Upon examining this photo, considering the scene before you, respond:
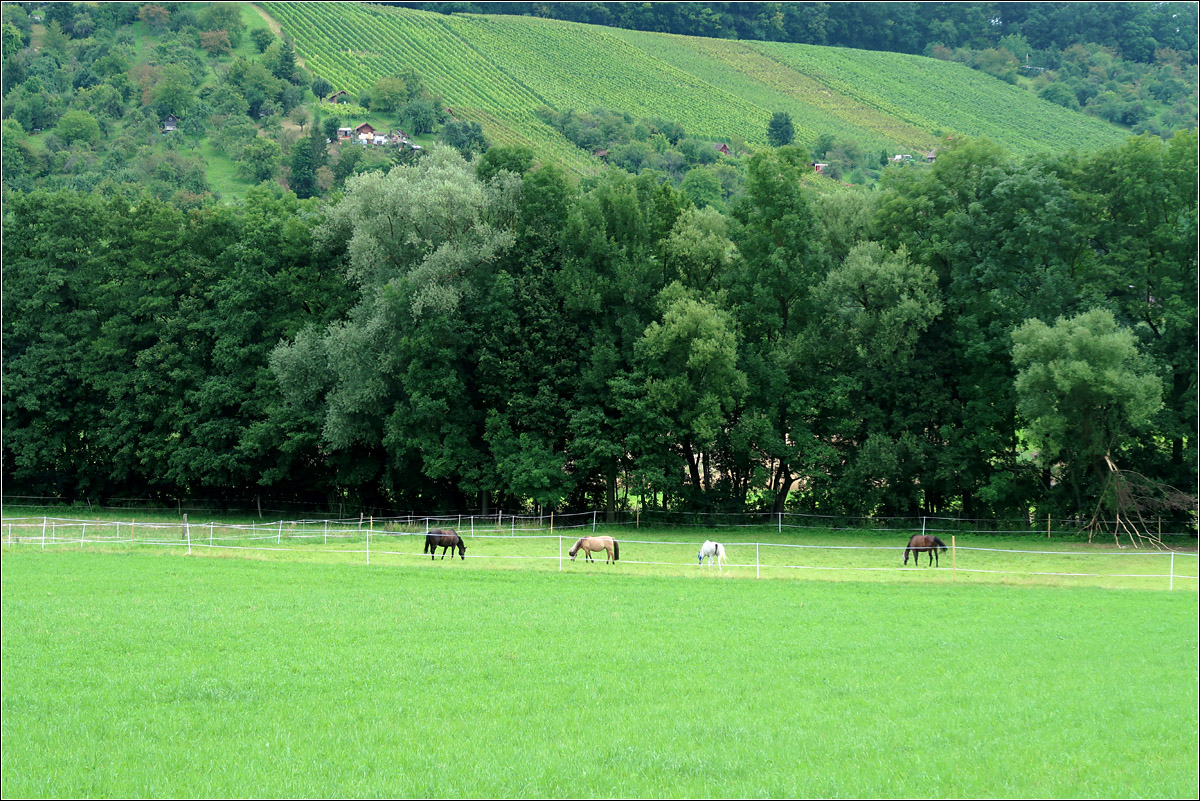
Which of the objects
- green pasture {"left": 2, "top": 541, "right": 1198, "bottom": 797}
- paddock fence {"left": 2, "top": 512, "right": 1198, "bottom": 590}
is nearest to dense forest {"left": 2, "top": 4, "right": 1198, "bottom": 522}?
paddock fence {"left": 2, "top": 512, "right": 1198, "bottom": 590}

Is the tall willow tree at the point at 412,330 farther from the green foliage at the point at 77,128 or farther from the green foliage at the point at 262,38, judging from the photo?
the green foliage at the point at 262,38

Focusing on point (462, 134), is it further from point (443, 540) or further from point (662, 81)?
point (443, 540)

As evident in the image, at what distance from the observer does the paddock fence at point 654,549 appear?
28514mm

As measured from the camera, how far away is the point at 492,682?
14984 mm

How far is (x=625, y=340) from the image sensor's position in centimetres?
4362

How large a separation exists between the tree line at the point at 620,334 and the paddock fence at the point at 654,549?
233cm

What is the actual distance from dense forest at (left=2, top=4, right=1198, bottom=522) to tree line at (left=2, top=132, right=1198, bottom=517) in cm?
15

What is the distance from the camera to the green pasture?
1083 centimetres

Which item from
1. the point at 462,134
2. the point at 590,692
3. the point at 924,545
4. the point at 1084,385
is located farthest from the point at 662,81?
the point at 590,692

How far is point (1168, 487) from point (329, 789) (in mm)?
36198

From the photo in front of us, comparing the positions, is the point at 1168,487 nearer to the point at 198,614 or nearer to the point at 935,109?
the point at 198,614

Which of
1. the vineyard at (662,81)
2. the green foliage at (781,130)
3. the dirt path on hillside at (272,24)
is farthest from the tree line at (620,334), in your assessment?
the dirt path on hillside at (272,24)

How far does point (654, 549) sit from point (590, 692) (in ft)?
68.0

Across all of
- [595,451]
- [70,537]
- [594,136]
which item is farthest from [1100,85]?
[70,537]
